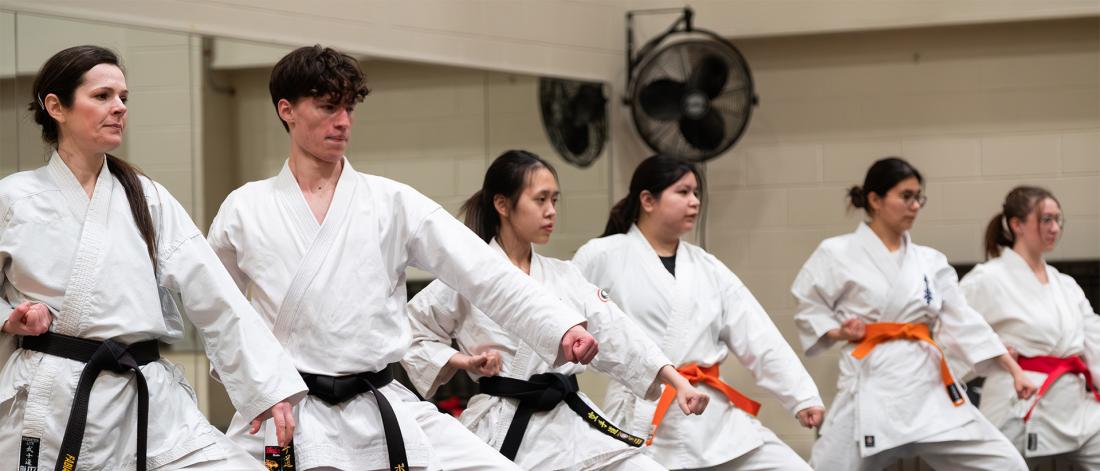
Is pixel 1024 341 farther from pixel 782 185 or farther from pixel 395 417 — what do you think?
pixel 395 417

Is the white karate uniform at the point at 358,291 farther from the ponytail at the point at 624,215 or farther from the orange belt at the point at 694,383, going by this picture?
the ponytail at the point at 624,215

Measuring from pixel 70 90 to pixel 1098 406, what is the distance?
3.63 meters

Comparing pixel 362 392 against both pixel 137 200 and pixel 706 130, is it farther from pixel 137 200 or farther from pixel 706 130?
pixel 706 130

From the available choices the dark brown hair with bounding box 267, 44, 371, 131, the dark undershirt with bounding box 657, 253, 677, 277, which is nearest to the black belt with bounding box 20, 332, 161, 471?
the dark brown hair with bounding box 267, 44, 371, 131

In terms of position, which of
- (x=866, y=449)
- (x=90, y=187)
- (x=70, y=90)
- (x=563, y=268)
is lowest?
(x=866, y=449)

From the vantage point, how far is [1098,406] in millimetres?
4516

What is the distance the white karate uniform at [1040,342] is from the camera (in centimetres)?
448

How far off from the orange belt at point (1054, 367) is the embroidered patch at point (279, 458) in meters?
2.97

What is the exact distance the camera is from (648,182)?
3.88 m

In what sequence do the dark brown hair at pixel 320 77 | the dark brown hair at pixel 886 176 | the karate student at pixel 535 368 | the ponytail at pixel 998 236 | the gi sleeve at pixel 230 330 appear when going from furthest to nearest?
the ponytail at pixel 998 236
the dark brown hair at pixel 886 176
the karate student at pixel 535 368
the dark brown hair at pixel 320 77
the gi sleeve at pixel 230 330

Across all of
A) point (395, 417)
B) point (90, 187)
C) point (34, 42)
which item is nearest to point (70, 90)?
point (90, 187)

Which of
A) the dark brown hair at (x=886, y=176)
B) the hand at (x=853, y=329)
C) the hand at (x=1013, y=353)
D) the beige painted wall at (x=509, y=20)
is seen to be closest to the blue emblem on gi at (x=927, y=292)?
the hand at (x=853, y=329)

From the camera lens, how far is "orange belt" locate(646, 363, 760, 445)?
3588 mm

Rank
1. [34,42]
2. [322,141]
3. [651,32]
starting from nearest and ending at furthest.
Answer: [322,141]
[34,42]
[651,32]
